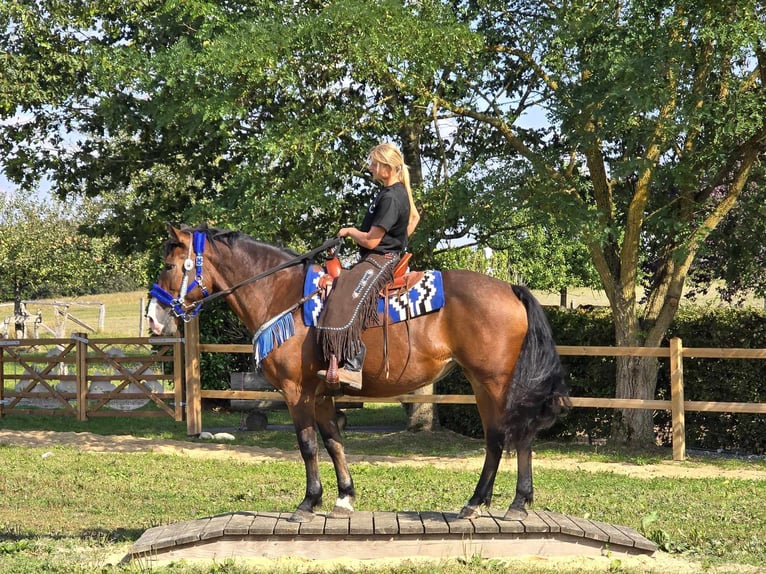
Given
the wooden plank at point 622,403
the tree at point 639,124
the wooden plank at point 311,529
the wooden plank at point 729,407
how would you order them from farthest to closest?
the wooden plank at point 622,403
the wooden plank at point 729,407
the tree at point 639,124
the wooden plank at point 311,529

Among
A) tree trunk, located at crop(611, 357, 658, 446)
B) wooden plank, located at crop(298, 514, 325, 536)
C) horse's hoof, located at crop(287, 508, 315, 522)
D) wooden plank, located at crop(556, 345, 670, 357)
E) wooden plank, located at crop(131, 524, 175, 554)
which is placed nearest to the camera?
wooden plank, located at crop(131, 524, 175, 554)

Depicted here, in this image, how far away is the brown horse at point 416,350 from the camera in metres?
6.66

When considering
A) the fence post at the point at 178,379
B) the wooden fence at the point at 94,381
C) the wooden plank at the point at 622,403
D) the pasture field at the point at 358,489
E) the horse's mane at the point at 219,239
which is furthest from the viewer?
the wooden fence at the point at 94,381

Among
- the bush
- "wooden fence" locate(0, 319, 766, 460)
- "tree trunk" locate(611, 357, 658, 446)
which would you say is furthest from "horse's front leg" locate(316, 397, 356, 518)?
the bush

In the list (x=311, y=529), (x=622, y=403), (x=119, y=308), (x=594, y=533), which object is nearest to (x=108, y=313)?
(x=119, y=308)

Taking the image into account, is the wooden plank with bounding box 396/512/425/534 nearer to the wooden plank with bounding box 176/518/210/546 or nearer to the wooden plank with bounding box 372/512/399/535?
the wooden plank with bounding box 372/512/399/535

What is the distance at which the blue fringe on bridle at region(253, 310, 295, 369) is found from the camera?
6684mm

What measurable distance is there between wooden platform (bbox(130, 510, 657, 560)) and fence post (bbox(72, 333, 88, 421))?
10150mm

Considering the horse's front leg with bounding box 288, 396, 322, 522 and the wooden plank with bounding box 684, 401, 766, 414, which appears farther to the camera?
the wooden plank with bounding box 684, 401, 766, 414

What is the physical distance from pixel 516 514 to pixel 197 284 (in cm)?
291

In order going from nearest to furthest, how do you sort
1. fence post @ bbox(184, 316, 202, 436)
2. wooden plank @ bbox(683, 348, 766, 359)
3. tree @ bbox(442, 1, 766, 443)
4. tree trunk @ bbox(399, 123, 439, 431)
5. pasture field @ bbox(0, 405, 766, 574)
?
pasture field @ bbox(0, 405, 766, 574)
tree @ bbox(442, 1, 766, 443)
wooden plank @ bbox(683, 348, 766, 359)
fence post @ bbox(184, 316, 202, 436)
tree trunk @ bbox(399, 123, 439, 431)

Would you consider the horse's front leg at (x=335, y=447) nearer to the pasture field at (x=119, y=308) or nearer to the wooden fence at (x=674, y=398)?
the wooden fence at (x=674, y=398)

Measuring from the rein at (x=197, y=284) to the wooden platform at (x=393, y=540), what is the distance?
1.60 meters

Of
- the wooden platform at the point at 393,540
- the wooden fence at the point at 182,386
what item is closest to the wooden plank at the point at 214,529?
the wooden platform at the point at 393,540
